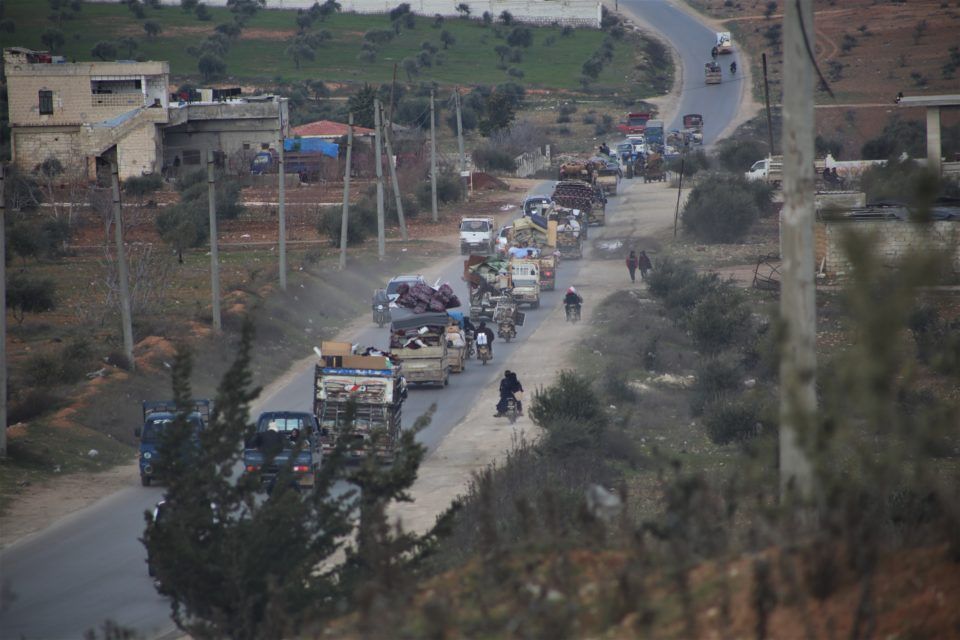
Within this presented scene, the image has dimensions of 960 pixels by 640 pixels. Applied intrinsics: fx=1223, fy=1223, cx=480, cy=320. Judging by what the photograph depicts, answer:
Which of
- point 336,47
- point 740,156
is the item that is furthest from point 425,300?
point 336,47

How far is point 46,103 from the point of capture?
83500mm

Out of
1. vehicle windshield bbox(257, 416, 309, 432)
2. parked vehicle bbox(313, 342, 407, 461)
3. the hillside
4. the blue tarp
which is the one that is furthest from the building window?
vehicle windshield bbox(257, 416, 309, 432)

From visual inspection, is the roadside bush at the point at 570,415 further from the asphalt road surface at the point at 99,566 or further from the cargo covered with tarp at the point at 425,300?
the cargo covered with tarp at the point at 425,300

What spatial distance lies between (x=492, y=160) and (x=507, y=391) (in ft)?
199

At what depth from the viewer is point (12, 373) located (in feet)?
103

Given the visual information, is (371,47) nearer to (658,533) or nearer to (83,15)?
(83,15)

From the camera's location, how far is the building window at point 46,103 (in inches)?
3273

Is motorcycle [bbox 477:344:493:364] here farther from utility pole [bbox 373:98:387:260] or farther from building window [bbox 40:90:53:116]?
building window [bbox 40:90:53:116]

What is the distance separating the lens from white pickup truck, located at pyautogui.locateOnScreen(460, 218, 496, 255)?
54.2m

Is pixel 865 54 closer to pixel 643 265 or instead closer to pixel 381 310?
pixel 643 265

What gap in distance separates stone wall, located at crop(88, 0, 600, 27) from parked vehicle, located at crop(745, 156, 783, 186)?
251 ft

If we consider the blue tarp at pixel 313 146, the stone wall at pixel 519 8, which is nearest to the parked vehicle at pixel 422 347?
the blue tarp at pixel 313 146

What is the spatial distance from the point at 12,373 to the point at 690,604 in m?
27.5

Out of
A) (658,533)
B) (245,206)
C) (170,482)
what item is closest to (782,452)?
(658,533)
